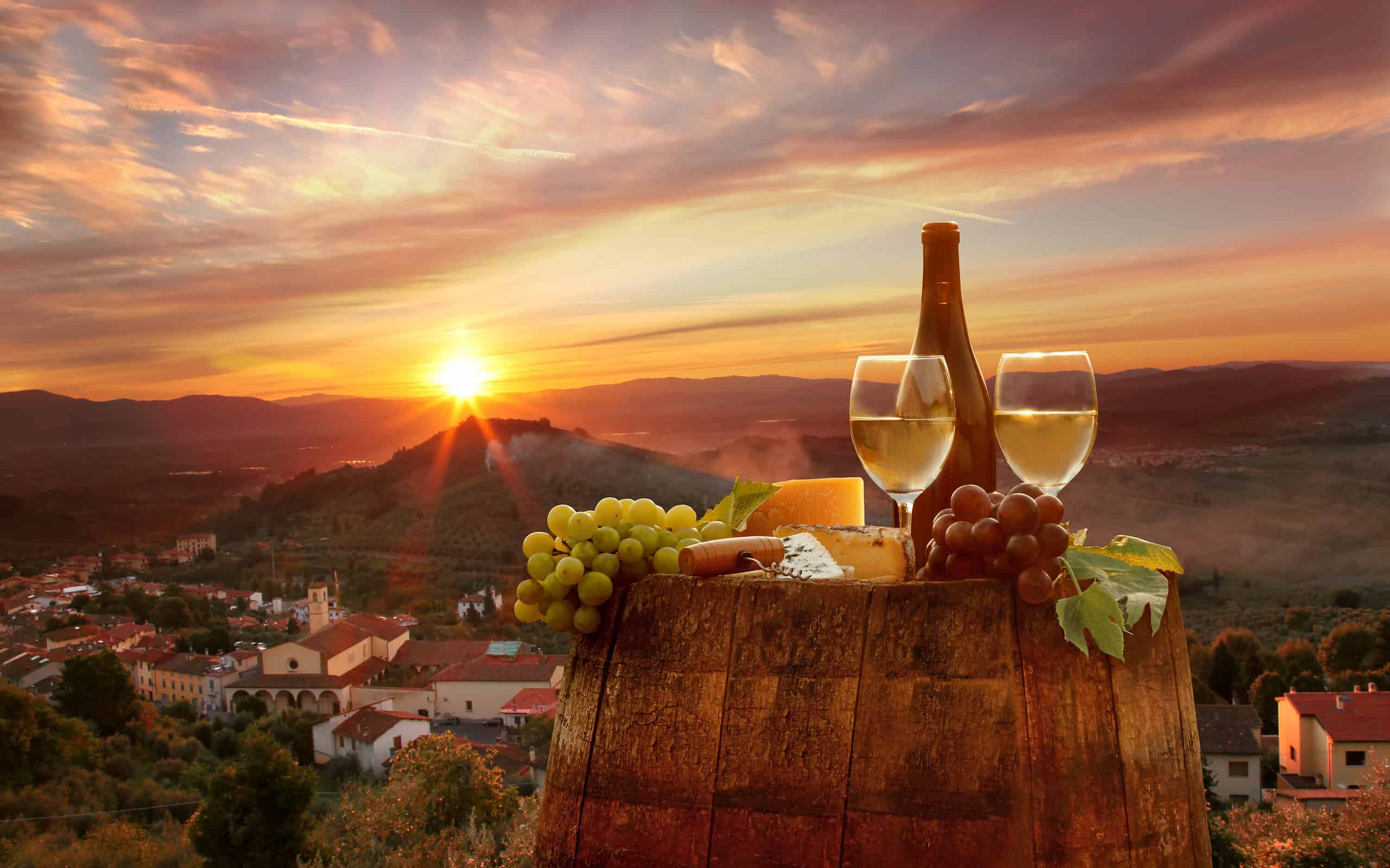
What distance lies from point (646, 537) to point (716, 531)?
0.14m

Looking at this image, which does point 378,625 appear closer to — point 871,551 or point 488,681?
point 488,681

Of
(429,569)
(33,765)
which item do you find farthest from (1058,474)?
(429,569)

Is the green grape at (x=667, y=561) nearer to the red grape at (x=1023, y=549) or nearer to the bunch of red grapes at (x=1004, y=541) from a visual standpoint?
the bunch of red grapes at (x=1004, y=541)

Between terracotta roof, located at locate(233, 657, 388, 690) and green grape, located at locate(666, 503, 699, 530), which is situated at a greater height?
green grape, located at locate(666, 503, 699, 530)

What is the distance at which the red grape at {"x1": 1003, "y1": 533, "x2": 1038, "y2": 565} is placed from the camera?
1.15 metres

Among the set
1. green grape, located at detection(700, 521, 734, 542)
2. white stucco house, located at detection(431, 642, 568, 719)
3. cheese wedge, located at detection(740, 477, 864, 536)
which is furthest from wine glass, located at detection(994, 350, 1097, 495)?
white stucco house, located at detection(431, 642, 568, 719)

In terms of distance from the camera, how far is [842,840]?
3.69ft

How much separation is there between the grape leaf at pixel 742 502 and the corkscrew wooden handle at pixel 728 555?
235 mm

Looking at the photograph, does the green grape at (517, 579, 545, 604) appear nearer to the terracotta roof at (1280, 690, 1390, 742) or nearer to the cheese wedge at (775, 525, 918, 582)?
the cheese wedge at (775, 525, 918, 582)

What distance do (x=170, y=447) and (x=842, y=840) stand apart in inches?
1395

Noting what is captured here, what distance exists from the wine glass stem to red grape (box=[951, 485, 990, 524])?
31cm

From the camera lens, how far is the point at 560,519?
1.48 m

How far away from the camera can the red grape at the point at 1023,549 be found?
115 cm

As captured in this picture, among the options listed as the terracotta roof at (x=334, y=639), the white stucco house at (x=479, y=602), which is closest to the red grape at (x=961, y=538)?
the white stucco house at (x=479, y=602)
